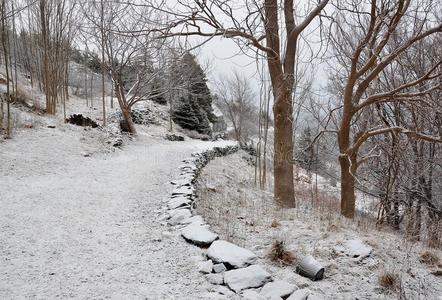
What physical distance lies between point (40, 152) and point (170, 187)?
3988 millimetres

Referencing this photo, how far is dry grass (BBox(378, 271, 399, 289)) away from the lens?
2954 millimetres

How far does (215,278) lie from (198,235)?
0.85 metres

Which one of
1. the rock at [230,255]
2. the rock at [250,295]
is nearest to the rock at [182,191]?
the rock at [230,255]

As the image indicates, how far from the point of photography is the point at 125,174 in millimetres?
7402

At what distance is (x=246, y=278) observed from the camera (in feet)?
9.08

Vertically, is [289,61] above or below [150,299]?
above

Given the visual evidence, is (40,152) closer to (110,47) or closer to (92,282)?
(92,282)

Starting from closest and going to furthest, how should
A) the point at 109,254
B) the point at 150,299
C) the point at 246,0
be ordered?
1. the point at 150,299
2. the point at 109,254
3. the point at 246,0

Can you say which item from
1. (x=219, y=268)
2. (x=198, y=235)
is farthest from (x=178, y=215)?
(x=219, y=268)

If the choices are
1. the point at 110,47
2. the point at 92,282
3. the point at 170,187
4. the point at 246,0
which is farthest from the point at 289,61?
the point at 110,47

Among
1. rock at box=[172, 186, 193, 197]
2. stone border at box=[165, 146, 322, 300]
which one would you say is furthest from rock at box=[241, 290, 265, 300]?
rock at box=[172, 186, 193, 197]

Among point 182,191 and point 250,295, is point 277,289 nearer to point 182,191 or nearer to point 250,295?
point 250,295

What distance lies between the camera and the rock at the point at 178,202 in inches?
192

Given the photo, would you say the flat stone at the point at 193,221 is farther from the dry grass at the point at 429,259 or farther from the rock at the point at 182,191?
the dry grass at the point at 429,259
